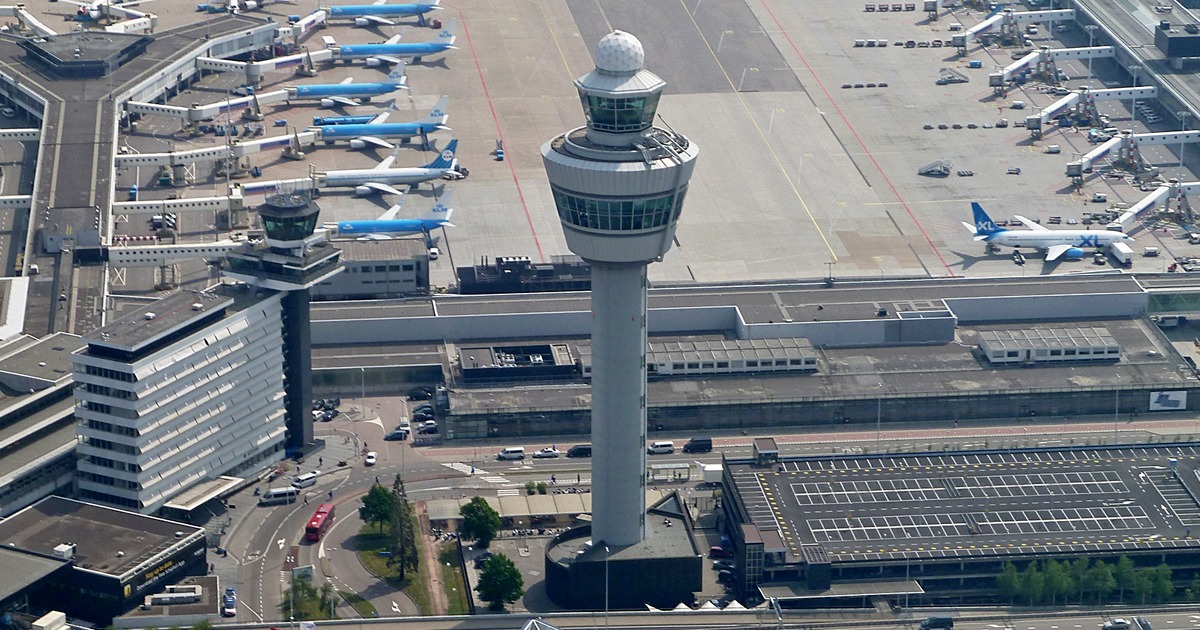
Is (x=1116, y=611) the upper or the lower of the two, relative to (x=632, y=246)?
lower

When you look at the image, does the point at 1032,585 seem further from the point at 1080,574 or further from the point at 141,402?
the point at 141,402

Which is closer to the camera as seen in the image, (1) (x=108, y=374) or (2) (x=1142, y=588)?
(2) (x=1142, y=588)

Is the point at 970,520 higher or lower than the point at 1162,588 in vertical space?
higher

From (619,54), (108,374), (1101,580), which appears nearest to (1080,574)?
(1101,580)

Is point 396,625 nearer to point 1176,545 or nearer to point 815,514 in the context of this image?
point 815,514

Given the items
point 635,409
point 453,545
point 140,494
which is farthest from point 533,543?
point 140,494

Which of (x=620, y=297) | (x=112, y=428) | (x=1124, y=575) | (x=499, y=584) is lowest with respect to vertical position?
(x=1124, y=575)

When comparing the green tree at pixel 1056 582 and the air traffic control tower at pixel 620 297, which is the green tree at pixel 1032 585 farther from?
the air traffic control tower at pixel 620 297

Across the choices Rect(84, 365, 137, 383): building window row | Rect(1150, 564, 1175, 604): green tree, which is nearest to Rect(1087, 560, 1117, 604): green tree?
Rect(1150, 564, 1175, 604): green tree
